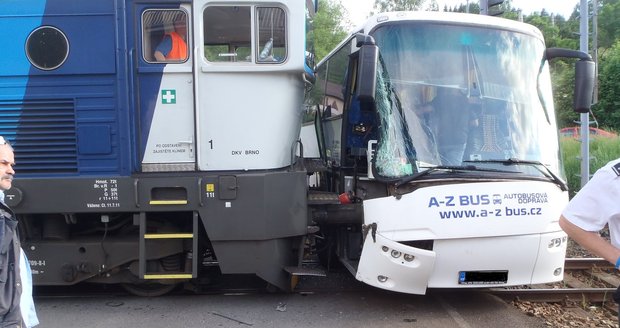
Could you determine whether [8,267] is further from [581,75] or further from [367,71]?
[581,75]

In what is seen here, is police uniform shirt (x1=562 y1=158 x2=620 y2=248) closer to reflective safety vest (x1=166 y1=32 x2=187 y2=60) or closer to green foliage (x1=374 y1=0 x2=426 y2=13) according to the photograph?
reflective safety vest (x1=166 y1=32 x2=187 y2=60)

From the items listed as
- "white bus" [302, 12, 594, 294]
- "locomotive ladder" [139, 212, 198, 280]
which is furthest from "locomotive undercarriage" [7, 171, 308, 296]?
"white bus" [302, 12, 594, 294]

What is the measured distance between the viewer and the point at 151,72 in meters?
5.02

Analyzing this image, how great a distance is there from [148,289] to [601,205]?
4.73 m

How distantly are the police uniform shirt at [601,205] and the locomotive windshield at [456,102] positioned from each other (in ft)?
7.87

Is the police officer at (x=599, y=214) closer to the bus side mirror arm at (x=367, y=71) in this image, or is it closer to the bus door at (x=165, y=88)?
the bus side mirror arm at (x=367, y=71)

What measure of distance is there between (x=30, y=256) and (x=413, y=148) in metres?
4.03

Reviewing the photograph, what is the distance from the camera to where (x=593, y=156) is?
10.6 meters

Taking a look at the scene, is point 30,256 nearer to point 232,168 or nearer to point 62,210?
point 62,210

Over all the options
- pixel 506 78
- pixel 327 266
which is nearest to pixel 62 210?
pixel 327 266

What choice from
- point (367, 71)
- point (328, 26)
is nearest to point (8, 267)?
point (367, 71)

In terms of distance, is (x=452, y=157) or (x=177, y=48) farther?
(x=177, y=48)

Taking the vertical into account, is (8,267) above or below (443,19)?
below

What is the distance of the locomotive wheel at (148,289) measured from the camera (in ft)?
18.4
